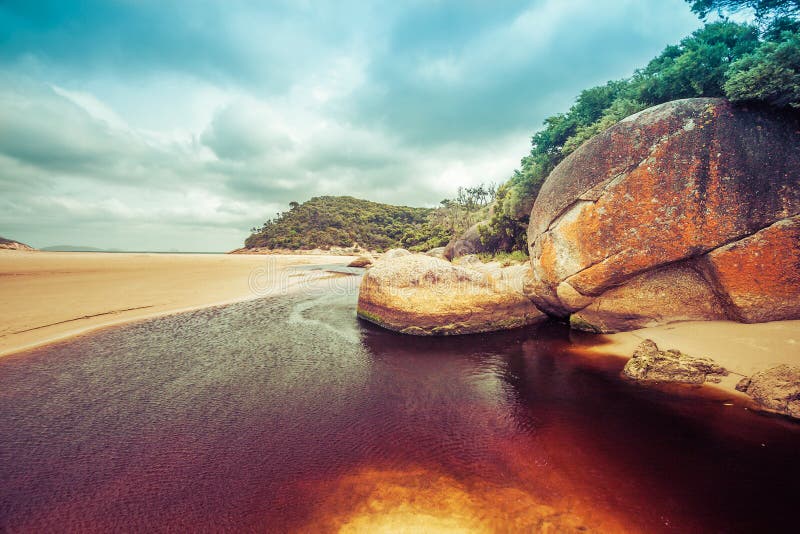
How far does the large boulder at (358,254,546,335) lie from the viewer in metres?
9.46

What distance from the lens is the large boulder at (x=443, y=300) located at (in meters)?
9.46

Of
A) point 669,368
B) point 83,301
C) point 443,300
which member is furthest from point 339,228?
point 669,368

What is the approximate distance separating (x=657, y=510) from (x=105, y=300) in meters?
18.3

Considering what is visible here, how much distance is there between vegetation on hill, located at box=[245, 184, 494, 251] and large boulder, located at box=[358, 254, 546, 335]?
128ft

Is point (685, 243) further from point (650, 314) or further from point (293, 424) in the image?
point (293, 424)

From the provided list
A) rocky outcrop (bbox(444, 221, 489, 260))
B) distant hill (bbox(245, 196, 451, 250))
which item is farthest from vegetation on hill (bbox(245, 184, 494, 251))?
rocky outcrop (bbox(444, 221, 489, 260))

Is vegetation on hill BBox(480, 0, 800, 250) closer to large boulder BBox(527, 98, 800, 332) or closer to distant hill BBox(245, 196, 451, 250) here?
large boulder BBox(527, 98, 800, 332)

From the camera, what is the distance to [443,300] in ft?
31.0

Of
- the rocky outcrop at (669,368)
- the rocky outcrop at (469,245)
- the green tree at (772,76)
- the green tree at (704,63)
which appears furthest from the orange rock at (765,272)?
the rocky outcrop at (469,245)

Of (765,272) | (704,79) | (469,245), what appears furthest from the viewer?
(469,245)

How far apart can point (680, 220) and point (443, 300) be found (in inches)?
250

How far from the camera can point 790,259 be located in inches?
253

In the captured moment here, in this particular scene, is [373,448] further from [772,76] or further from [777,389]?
[772,76]

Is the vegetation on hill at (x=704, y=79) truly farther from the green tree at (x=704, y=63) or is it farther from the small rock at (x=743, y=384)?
the small rock at (x=743, y=384)
